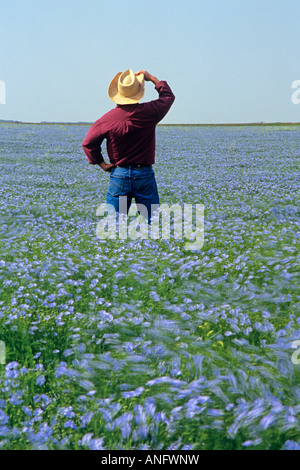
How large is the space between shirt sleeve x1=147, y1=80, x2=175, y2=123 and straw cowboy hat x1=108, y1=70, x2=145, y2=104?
0.80 feet

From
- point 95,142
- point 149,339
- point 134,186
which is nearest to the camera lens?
point 149,339

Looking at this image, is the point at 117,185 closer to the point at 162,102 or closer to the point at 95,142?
the point at 95,142

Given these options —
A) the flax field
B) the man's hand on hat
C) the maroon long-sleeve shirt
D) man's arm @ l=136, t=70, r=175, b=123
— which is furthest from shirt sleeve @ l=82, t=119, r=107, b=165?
the flax field

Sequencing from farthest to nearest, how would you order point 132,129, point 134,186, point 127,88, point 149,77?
point 134,186
point 149,77
point 132,129
point 127,88

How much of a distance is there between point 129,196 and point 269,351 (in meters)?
3.98

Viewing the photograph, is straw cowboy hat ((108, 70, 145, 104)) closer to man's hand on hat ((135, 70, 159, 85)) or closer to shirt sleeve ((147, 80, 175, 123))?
man's hand on hat ((135, 70, 159, 85))

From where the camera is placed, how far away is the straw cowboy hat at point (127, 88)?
625 centimetres

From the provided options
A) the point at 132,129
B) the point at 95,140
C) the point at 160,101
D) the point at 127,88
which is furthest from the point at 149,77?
the point at 95,140

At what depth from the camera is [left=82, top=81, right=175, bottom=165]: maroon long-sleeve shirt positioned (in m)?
6.42

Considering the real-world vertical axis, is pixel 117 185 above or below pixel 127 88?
below

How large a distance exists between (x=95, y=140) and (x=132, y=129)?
692 mm

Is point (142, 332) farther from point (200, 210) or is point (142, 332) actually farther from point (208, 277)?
point (200, 210)

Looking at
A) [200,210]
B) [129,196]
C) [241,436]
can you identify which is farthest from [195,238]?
[241,436]

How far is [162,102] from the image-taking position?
648cm
